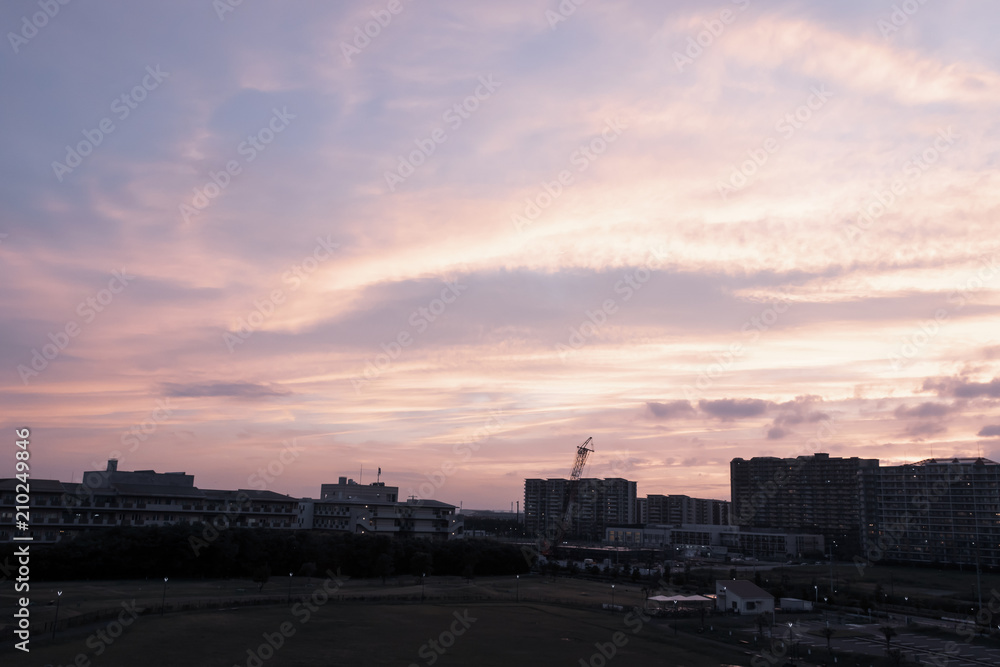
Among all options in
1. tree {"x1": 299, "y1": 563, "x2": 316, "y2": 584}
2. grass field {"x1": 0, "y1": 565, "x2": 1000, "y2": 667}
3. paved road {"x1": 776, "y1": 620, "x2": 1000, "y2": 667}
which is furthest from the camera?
tree {"x1": 299, "y1": 563, "x2": 316, "y2": 584}

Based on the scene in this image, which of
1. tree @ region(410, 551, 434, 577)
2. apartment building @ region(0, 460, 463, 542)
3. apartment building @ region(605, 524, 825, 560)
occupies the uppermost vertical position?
apartment building @ region(0, 460, 463, 542)

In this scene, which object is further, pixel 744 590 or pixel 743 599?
pixel 744 590

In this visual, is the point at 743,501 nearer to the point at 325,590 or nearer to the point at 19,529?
the point at 325,590

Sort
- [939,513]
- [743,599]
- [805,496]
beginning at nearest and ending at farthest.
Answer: [743,599], [939,513], [805,496]

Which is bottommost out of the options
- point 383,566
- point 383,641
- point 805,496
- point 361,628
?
point 383,566

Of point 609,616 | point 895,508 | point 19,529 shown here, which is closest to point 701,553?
point 895,508

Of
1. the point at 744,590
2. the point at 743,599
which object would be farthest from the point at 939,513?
the point at 743,599

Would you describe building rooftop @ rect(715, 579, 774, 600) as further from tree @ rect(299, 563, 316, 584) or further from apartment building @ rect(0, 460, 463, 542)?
apartment building @ rect(0, 460, 463, 542)

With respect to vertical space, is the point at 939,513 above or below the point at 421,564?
above

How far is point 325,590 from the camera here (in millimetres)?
56406

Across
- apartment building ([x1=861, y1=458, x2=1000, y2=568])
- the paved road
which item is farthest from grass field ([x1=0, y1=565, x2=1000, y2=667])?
apartment building ([x1=861, y1=458, x2=1000, y2=568])

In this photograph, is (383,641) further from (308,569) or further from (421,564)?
(421,564)

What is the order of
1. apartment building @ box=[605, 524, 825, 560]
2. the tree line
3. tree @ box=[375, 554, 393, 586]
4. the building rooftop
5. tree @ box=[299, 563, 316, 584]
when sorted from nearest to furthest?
the building rooftop
the tree line
tree @ box=[299, 563, 316, 584]
tree @ box=[375, 554, 393, 586]
apartment building @ box=[605, 524, 825, 560]

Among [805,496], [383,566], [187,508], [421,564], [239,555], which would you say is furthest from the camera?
[805,496]
